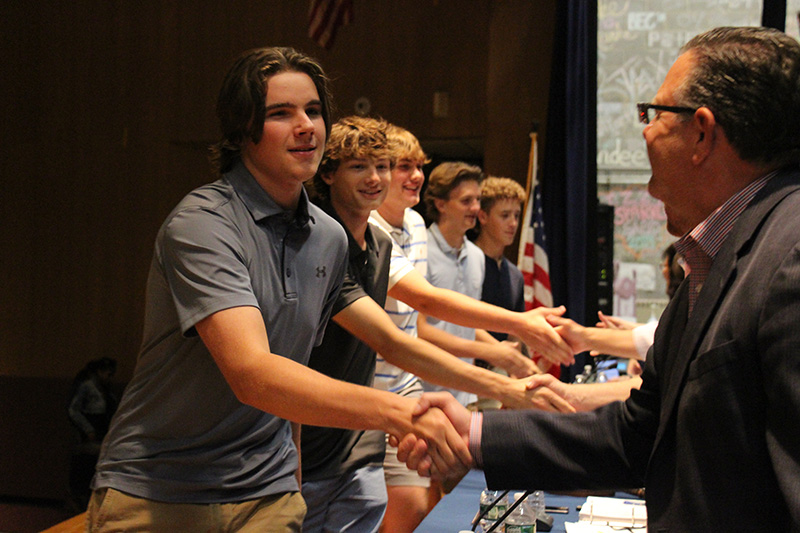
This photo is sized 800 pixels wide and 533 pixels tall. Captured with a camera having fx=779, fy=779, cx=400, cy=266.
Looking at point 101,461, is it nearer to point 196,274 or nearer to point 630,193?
point 196,274

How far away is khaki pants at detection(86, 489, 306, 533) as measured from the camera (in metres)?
1.63

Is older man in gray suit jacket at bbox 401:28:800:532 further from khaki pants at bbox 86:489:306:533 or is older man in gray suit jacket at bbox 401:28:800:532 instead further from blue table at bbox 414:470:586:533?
blue table at bbox 414:470:586:533

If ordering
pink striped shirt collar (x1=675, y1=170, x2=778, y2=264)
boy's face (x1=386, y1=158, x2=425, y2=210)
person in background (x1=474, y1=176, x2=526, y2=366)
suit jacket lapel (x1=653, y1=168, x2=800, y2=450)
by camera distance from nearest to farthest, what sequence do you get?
1. suit jacket lapel (x1=653, y1=168, x2=800, y2=450)
2. pink striped shirt collar (x1=675, y1=170, x2=778, y2=264)
3. boy's face (x1=386, y1=158, x2=425, y2=210)
4. person in background (x1=474, y1=176, x2=526, y2=366)

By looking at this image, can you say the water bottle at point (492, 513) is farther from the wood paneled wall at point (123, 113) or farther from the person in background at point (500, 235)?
the wood paneled wall at point (123, 113)

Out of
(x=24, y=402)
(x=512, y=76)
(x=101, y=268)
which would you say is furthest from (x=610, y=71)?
(x=24, y=402)

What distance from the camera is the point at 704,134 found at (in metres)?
1.36

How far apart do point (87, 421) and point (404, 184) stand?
14.8 ft

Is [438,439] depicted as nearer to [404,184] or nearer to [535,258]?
[404,184]

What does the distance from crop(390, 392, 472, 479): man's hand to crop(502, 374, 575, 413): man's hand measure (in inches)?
34.4

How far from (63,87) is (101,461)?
8790 millimetres

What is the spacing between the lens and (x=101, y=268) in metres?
9.37

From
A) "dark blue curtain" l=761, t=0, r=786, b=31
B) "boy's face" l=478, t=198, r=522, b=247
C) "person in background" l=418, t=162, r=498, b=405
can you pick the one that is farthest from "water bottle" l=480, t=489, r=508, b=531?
"dark blue curtain" l=761, t=0, r=786, b=31

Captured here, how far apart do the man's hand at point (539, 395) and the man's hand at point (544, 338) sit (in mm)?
514

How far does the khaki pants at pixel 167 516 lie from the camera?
64.2 inches
